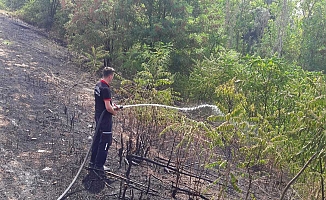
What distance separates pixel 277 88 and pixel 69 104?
4.74m

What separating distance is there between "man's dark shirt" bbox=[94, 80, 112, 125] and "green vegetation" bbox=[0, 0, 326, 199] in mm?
1001

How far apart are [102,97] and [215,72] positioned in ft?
16.8

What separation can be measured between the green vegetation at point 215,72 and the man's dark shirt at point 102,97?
1001 mm

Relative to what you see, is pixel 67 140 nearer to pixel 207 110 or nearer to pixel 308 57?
pixel 207 110

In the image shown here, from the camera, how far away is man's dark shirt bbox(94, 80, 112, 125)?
195 inches

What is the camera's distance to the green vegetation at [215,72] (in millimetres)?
4203

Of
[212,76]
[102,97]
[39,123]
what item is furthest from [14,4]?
[102,97]

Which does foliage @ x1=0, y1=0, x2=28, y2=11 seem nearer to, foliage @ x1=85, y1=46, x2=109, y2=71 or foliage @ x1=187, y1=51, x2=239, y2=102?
foliage @ x1=85, y1=46, x2=109, y2=71

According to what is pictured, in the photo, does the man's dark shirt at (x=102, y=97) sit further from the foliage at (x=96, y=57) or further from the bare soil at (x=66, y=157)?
the foliage at (x=96, y=57)

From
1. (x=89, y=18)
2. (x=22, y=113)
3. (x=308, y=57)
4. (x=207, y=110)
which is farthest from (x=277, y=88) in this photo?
(x=308, y=57)

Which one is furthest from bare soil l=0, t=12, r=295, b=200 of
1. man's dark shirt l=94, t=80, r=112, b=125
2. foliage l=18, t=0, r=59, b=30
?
foliage l=18, t=0, r=59, b=30

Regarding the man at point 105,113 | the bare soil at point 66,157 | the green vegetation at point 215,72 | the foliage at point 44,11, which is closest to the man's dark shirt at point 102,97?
the man at point 105,113

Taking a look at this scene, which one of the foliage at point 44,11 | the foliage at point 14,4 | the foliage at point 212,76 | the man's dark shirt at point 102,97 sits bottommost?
the man's dark shirt at point 102,97

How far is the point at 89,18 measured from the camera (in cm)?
1293
